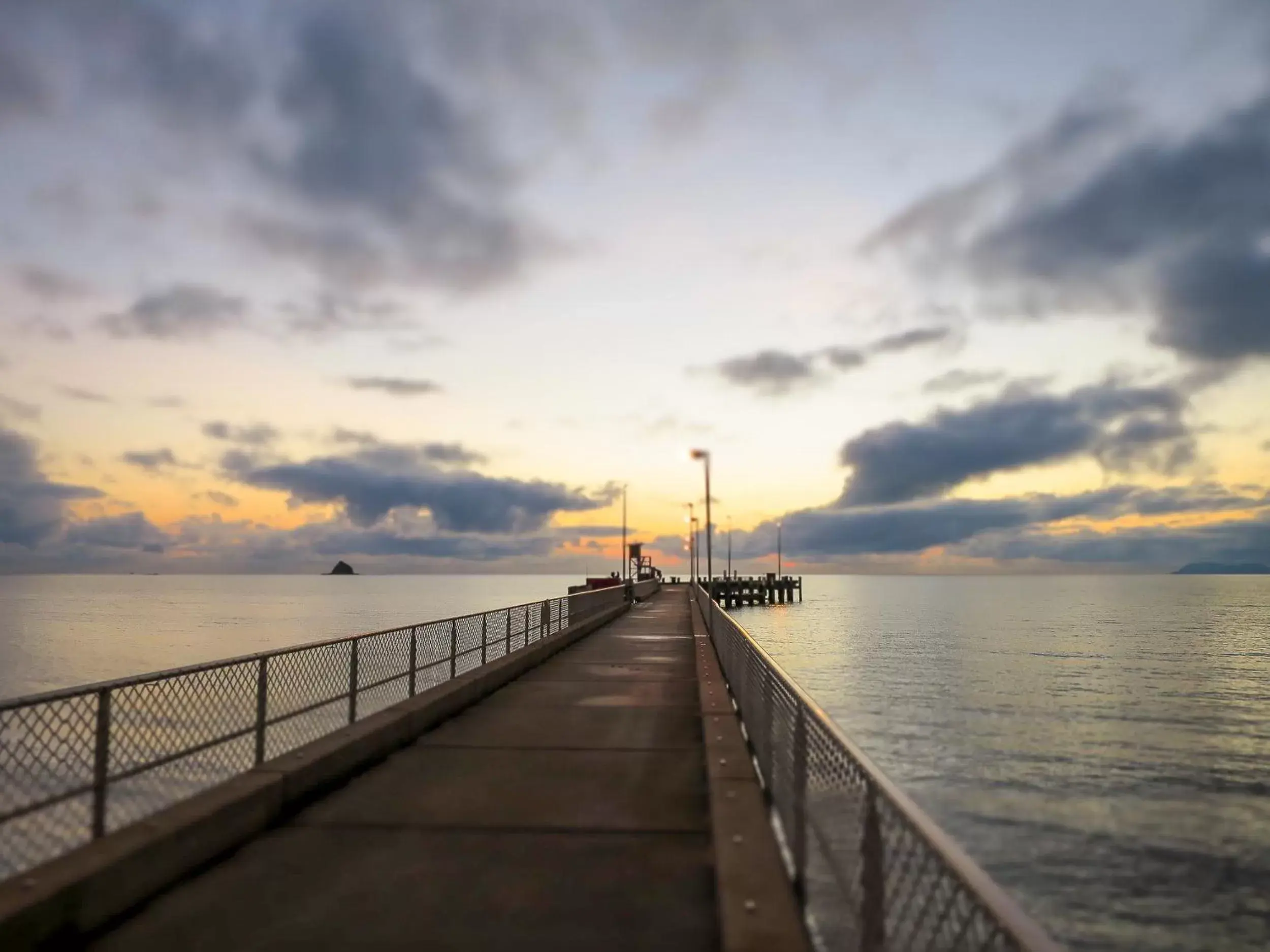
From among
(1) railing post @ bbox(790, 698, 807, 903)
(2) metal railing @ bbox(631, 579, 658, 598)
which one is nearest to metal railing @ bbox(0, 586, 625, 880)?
(1) railing post @ bbox(790, 698, 807, 903)

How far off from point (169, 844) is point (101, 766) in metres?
0.70

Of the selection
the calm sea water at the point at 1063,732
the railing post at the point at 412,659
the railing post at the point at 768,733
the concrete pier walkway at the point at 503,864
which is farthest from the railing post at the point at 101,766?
the calm sea water at the point at 1063,732

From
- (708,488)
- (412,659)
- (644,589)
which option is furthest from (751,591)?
(412,659)

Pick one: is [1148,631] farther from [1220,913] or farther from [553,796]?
[553,796]

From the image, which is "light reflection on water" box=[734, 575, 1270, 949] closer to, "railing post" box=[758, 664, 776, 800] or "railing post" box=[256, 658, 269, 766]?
"railing post" box=[758, 664, 776, 800]

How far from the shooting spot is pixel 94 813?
6.00 metres

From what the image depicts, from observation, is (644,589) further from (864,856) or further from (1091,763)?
(864,856)

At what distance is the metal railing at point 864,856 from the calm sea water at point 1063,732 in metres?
10.6

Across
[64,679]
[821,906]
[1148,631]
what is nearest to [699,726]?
[821,906]

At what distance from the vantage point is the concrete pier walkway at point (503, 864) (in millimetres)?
5066

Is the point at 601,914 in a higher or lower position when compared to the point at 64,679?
higher

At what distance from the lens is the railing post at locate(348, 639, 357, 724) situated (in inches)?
404

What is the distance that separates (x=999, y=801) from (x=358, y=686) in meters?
17.6

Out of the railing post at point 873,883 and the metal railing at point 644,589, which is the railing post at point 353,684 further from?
the metal railing at point 644,589
